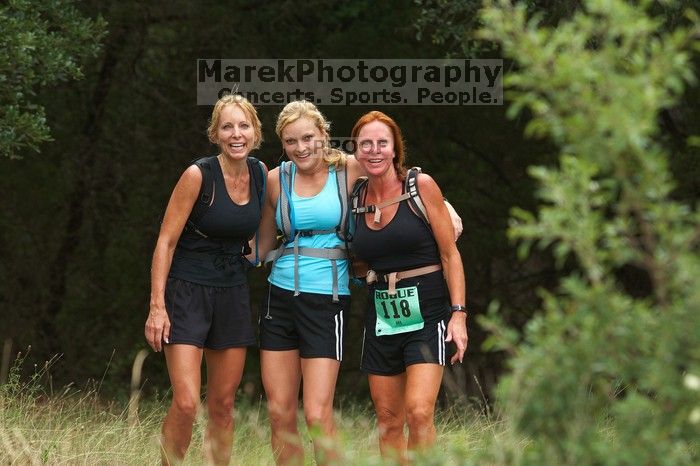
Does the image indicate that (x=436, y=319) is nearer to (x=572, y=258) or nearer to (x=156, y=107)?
(x=572, y=258)

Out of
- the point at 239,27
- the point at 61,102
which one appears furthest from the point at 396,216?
the point at 61,102

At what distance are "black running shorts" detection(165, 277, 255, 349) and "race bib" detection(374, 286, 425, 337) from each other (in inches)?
28.1

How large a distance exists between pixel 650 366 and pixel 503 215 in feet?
27.0

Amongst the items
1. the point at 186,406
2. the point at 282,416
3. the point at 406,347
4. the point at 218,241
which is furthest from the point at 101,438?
the point at 406,347

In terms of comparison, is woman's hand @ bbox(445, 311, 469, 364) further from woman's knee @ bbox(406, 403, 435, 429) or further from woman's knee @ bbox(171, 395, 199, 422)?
woman's knee @ bbox(171, 395, 199, 422)

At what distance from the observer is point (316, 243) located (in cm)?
555

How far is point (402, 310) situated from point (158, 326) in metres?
1.10

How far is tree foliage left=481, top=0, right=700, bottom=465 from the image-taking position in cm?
280

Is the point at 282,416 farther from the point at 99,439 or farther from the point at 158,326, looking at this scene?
the point at 99,439

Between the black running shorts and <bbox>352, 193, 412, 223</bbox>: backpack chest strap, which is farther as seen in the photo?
the black running shorts

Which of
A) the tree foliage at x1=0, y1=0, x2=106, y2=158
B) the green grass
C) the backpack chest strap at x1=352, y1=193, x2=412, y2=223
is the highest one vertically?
the tree foliage at x1=0, y1=0, x2=106, y2=158

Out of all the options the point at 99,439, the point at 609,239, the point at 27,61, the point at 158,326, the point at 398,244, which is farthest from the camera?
the point at 27,61

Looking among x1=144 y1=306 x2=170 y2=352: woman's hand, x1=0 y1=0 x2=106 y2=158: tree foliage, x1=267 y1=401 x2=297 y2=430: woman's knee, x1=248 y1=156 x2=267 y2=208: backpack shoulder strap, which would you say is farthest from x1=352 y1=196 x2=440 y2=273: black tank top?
x1=0 y1=0 x2=106 y2=158: tree foliage

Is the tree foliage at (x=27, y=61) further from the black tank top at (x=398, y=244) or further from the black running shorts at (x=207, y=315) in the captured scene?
the black tank top at (x=398, y=244)
